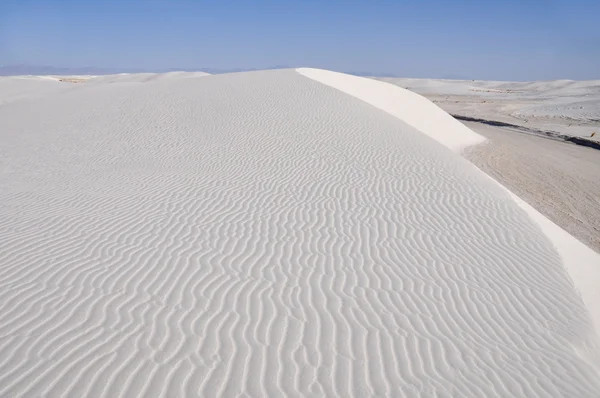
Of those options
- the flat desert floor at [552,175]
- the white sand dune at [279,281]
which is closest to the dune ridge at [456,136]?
the white sand dune at [279,281]

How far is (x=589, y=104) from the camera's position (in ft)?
123

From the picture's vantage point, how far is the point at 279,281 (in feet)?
18.6

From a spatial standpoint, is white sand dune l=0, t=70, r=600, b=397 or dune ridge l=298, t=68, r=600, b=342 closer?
white sand dune l=0, t=70, r=600, b=397

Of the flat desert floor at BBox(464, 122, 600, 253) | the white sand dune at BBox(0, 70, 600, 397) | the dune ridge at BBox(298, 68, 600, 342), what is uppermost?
the white sand dune at BBox(0, 70, 600, 397)

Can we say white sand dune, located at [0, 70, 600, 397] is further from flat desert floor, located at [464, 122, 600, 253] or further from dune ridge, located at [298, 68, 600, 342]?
flat desert floor, located at [464, 122, 600, 253]

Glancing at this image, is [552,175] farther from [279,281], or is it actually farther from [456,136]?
[279,281]

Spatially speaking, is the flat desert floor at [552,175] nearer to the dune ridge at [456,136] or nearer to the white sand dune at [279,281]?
the dune ridge at [456,136]

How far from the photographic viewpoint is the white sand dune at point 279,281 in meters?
4.03

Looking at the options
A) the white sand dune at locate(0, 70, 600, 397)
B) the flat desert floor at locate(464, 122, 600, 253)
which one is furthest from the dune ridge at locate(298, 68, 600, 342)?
the flat desert floor at locate(464, 122, 600, 253)

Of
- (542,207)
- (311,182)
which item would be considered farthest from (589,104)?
(311,182)

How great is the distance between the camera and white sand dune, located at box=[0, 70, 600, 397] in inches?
159

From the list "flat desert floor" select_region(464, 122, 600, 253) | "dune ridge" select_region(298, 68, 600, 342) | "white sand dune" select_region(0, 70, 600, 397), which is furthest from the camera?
"flat desert floor" select_region(464, 122, 600, 253)

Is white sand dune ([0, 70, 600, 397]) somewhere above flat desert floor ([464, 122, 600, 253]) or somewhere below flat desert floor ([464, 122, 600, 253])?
above

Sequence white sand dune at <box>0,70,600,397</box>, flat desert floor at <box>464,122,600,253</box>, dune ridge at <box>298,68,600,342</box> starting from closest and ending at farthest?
white sand dune at <box>0,70,600,397</box>, dune ridge at <box>298,68,600,342</box>, flat desert floor at <box>464,122,600,253</box>
